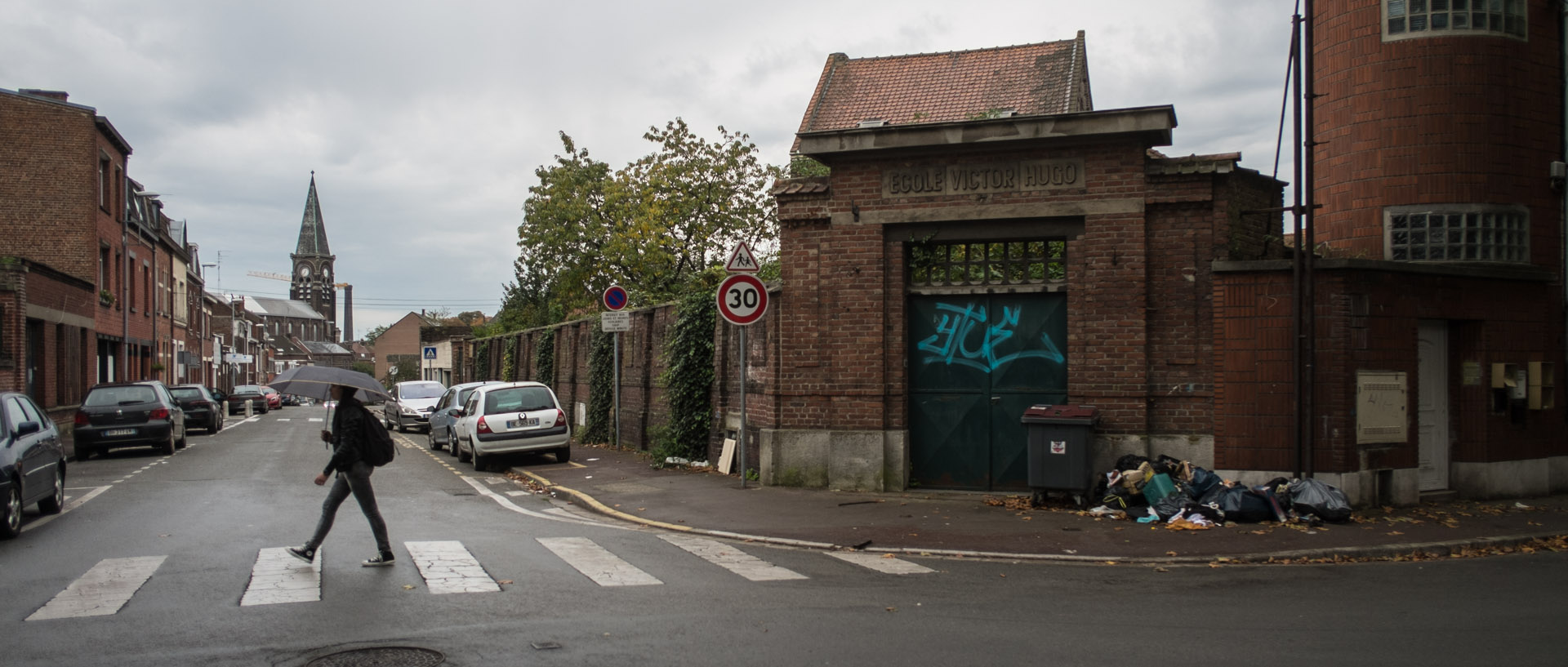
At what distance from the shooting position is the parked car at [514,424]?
60.4ft

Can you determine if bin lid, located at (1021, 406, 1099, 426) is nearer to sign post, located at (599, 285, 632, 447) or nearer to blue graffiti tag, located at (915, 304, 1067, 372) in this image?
blue graffiti tag, located at (915, 304, 1067, 372)

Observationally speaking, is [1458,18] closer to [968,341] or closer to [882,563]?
[968,341]

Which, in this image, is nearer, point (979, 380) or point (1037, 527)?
point (1037, 527)

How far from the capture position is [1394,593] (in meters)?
7.64

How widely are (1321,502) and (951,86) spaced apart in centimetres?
2425

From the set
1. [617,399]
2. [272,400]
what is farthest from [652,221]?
[272,400]

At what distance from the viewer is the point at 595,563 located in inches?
348

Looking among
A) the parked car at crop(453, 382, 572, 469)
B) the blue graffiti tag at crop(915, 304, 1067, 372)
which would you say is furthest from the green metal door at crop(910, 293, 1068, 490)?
the parked car at crop(453, 382, 572, 469)

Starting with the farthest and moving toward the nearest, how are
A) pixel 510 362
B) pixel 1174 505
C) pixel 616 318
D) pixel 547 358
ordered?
1. pixel 510 362
2. pixel 547 358
3. pixel 616 318
4. pixel 1174 505

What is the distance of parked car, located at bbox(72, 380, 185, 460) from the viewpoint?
21.0 metres

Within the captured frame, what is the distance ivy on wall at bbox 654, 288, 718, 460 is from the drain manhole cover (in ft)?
36.9

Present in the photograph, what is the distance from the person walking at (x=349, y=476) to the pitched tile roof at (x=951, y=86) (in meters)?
23.6

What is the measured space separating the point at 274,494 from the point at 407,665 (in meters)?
9.77

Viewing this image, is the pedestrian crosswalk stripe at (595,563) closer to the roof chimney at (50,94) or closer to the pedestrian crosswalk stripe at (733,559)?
the pedestrian crosswalk stripe at (733,559)
